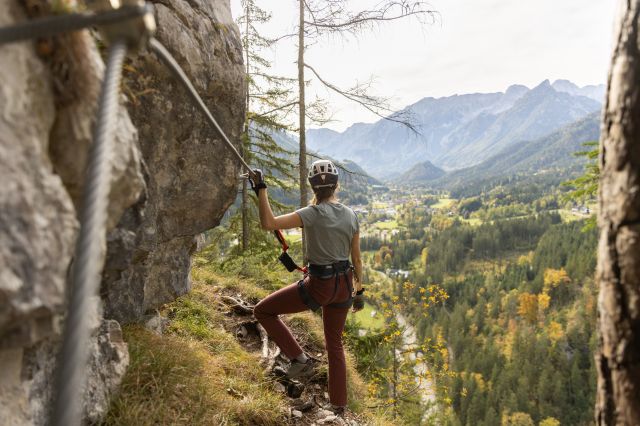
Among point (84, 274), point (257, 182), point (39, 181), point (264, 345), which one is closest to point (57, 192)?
point (39, 181)

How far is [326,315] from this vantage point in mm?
4668

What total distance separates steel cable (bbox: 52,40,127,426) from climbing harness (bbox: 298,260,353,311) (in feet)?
10.9

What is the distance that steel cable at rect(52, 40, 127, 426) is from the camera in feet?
3.73

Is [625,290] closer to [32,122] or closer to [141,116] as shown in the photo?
[32,122]

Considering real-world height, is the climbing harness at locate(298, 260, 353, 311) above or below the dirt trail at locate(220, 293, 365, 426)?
above

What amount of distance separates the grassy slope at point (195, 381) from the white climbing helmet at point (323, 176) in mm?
2446

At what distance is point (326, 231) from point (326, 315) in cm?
106

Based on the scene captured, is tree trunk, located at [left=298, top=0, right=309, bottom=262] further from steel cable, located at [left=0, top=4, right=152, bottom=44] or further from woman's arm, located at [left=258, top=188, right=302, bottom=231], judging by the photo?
steel cable, located at [left=0, top=4, right=152, bottom=44]

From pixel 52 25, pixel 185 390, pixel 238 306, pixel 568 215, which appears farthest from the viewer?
pixel 568 215

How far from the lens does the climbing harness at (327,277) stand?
4480mm

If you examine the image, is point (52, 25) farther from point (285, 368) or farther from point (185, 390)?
point (285, 368)

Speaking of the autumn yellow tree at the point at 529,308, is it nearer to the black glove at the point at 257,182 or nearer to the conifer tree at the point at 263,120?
the conifer tree at the point at 263,120

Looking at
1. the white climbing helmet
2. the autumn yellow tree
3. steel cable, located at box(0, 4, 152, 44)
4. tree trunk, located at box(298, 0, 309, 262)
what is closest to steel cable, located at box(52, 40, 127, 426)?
steel cable, located at box(0, 4, 152, 44)

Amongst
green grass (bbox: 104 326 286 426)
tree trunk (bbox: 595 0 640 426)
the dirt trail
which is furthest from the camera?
the dirt trail
